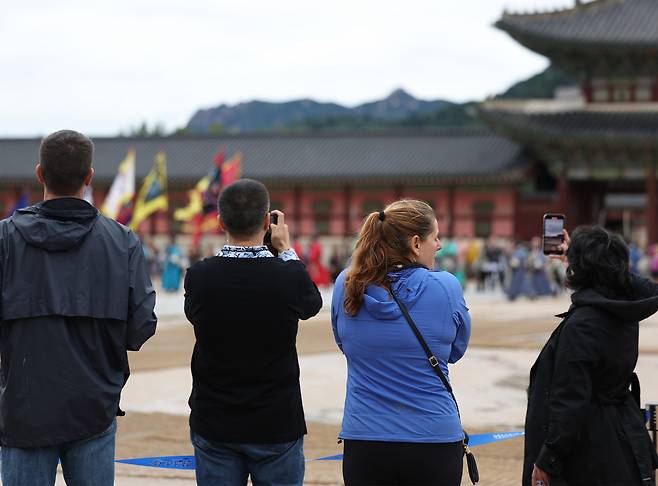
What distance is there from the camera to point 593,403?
4266mm

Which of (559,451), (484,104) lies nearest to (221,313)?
(559,451)

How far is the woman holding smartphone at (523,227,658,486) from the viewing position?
4.18 meters

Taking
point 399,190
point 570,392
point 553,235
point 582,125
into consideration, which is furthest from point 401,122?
point 570,392

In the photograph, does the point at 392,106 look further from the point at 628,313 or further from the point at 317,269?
the point at 628,313

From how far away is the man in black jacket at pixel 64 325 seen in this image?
3.80 metres

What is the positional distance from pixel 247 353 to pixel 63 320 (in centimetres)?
66

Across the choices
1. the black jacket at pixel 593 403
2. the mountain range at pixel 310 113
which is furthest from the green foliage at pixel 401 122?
the black jacket at pixel 593 403

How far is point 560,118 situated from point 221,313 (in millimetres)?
33924

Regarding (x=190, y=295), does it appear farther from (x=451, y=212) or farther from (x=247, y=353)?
(x=451, y=212)

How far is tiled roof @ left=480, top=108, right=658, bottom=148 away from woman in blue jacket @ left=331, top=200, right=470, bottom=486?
3108cm

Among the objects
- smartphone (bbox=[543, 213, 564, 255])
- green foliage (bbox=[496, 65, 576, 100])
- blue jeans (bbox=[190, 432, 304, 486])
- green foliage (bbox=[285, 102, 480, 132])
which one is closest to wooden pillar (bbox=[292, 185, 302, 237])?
smartphone (bbox=[543, 213, 564, 255])

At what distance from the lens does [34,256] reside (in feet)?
12.7

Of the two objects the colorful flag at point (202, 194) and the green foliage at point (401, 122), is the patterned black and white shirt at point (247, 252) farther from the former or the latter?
the green foliage at point (401, 122)

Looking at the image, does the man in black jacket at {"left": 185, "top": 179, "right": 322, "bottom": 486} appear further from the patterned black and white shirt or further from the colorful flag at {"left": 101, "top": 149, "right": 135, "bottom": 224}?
the colorful flag at {"left": 101, "top": 149, "right": 135, "bottom": 224}
